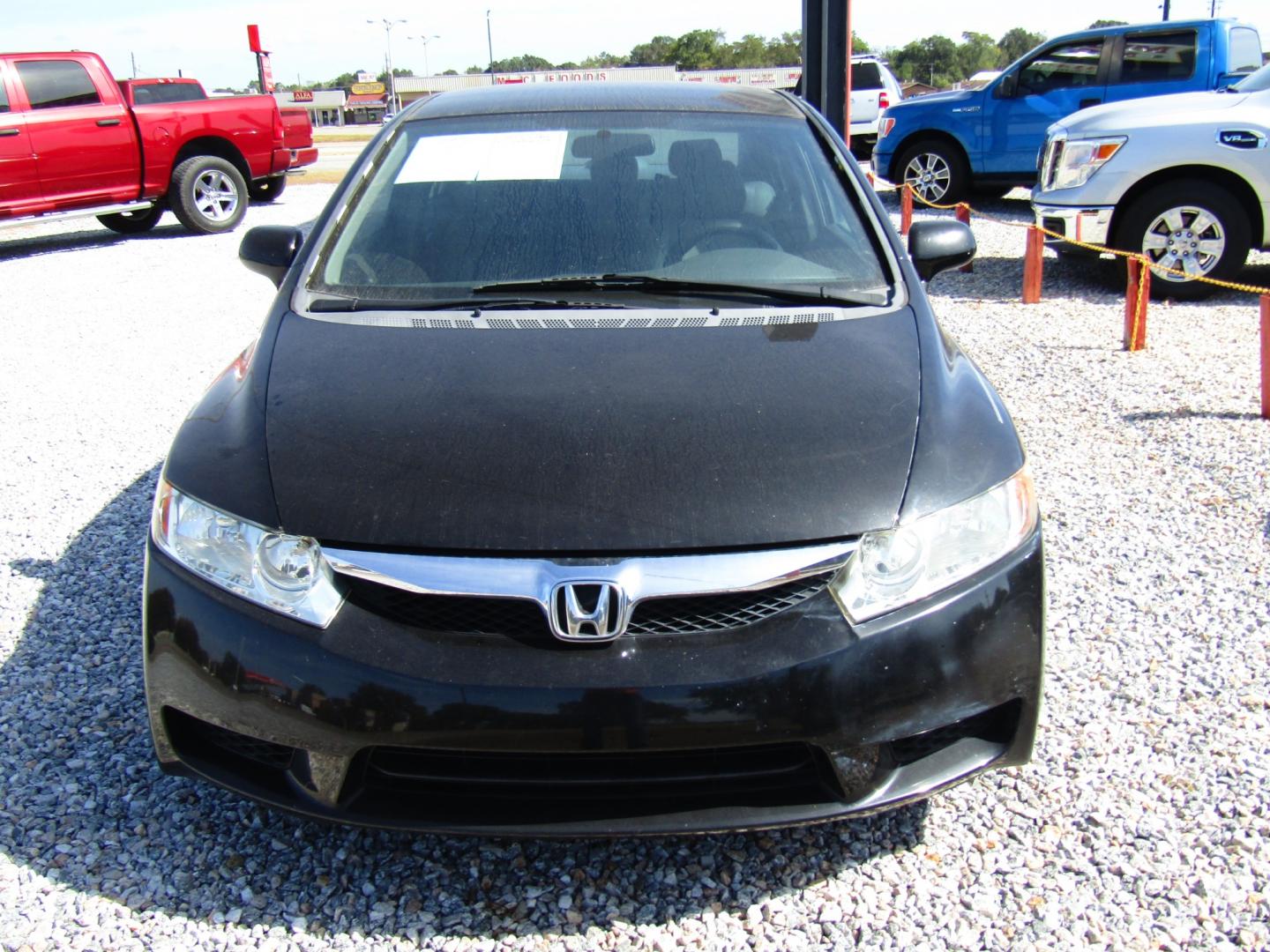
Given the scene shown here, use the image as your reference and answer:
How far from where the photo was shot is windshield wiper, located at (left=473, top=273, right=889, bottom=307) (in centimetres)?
279

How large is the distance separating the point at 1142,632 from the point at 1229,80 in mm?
10879

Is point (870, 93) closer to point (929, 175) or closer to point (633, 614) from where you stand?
point (929, 175)

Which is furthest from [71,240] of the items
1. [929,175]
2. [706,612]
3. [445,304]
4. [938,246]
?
[706,612]

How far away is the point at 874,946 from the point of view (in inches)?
82.7

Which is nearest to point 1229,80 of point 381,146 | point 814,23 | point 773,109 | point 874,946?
point 814,23

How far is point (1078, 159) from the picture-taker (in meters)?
8.02

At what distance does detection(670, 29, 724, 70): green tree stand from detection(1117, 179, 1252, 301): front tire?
319 feet

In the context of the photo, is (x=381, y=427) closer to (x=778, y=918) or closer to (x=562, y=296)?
(x=562, y=296)

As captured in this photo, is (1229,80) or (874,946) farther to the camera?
(1229,80)

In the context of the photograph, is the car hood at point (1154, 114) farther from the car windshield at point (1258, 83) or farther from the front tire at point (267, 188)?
the front tire at point (267, 188)

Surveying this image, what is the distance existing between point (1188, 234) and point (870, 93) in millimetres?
12006

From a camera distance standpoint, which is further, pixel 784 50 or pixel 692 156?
pixel 784 50

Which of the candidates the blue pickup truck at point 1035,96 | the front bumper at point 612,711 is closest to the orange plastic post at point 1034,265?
the blue pickup truck at point 1035,96

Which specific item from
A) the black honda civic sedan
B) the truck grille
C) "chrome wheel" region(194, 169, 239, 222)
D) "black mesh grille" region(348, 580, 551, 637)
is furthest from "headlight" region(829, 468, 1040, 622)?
"chrome wheel" region(194, 169, 239, 222)
